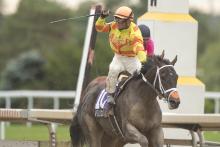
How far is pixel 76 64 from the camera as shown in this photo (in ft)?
104

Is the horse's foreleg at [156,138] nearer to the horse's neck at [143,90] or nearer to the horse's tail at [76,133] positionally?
the horse's neck at [143,90]

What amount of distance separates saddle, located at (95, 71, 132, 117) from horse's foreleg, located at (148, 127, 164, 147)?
26.8 inches

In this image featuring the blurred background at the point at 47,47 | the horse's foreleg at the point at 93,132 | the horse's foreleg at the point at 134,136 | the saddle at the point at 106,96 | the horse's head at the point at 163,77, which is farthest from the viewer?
the blurred background at the point at 47,47

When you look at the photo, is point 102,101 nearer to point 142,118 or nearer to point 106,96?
point 106,96

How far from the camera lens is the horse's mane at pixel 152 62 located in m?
8.82

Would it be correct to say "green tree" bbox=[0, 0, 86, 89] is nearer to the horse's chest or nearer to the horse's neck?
the horse's neck

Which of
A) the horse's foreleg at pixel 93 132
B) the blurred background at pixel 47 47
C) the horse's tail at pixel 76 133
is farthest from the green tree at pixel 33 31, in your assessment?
the horse's foreleg at pixel 93 132

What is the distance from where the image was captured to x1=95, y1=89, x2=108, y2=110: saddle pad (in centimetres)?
949

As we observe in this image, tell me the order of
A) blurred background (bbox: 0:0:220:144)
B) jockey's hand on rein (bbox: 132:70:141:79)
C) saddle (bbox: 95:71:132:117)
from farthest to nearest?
blurred background (bbox: 0:0:220:144)
saddle (bbox: 95:71:132:117)
jockey's hand on rein (bbox: 132:70:141:79)

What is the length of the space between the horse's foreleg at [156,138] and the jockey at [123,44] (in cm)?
68

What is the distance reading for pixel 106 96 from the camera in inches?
376

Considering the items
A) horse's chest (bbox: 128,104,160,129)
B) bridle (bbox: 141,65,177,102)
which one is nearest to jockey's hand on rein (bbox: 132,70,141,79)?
bridle (bbox: 141,65,177,102)

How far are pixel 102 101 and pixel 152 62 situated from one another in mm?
982

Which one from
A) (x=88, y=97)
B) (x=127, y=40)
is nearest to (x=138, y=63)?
(x=127, y=40)
